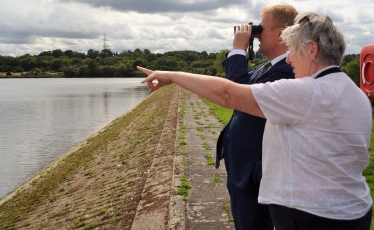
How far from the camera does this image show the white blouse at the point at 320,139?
183 centimetres

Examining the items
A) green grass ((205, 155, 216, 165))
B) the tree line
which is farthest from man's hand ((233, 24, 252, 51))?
the tree line

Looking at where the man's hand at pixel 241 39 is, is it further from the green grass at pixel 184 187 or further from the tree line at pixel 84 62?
the tree line at pixel 84 62

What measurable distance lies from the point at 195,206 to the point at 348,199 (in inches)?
131

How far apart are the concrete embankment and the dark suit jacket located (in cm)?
199

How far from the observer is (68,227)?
6.51 metres

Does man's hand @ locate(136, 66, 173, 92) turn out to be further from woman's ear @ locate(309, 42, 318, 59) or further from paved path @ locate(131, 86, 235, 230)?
paved path @ locate(131, 86, 235, 230)

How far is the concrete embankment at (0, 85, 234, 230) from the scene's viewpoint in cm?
510

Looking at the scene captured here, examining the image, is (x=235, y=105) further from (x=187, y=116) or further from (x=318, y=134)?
(x=187, y=116)

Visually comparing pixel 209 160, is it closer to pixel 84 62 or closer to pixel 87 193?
pixel 87 193

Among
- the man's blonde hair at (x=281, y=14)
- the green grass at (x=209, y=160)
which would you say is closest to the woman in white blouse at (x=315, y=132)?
the man's blonde hair at (x=281, y=14)

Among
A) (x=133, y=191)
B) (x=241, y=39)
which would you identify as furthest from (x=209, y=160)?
(x=241, y=39)

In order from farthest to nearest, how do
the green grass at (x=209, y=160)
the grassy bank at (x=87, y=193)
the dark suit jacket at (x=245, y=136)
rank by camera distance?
the green grass at (x=209, y=160) → the grassy bank at (x=87, y=193) → the dark suit jacket at (x=245, y=136)

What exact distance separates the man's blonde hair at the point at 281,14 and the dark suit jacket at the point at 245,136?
10.1 inches

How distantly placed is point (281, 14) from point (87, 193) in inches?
262
